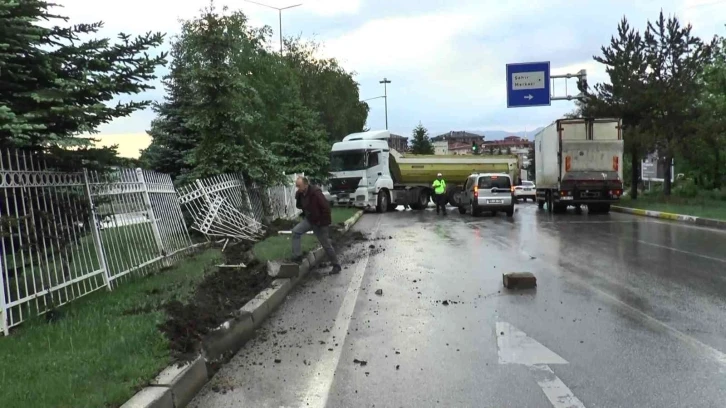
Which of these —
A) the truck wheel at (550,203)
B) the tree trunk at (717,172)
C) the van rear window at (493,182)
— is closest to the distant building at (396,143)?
the van rear window at (493,182)

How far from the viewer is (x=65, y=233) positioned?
709 cm

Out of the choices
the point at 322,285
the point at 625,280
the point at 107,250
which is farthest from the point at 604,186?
the point at 107,250

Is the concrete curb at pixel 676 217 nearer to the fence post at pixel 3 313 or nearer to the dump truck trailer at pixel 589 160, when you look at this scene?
the dump truck trailer at pixel 589 160

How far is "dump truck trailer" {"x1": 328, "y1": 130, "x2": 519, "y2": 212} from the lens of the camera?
28453mm

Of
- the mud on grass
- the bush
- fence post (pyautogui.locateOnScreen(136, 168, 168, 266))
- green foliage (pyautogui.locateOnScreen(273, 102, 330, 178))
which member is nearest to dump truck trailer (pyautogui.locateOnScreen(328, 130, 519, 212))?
green foliage (pyautogui.locateOnScreen(273, 102, 330, 178))

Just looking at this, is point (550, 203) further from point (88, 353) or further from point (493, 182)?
point (88, 353)

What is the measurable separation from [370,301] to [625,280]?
4.13 m

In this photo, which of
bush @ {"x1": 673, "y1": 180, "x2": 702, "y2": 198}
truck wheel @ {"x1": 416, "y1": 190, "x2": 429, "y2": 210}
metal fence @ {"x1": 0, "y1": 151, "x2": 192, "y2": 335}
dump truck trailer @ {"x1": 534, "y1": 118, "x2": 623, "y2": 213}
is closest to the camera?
metal fence @ {"x1": 0, "y1": 151, "x2": 192, "y2": 335}

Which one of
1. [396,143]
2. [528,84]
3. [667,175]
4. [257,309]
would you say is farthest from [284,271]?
[396,143]

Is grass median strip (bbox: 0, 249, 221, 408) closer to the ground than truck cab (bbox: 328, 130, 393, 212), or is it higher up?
closer to the ground

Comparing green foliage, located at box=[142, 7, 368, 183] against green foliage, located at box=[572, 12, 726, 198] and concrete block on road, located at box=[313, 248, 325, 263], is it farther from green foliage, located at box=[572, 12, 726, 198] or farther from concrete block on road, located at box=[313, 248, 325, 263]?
green foliage, located at box=[572, 12, 726, 198]

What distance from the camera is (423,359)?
18.2ft

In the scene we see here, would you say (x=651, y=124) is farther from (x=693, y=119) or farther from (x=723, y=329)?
(x=723, y=329)

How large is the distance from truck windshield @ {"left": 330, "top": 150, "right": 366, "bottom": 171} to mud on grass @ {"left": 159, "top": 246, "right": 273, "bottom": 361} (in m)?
18.0
